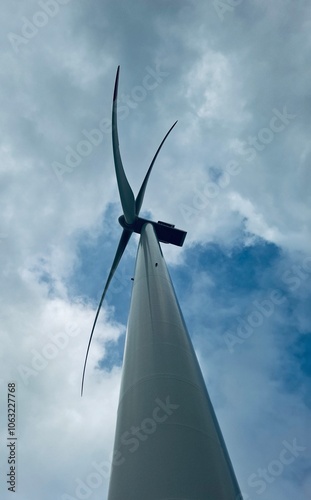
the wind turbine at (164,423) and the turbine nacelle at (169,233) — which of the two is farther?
the turbine nacelle at (169,233)

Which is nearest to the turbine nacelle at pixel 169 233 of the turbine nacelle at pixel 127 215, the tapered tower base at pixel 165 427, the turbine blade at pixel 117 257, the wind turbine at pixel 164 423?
the turbine nacelle at pixel 127 215

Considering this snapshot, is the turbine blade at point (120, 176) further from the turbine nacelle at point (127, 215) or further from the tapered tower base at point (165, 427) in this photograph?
the tapered tower base at point (165, 427)

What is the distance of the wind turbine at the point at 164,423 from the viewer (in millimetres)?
5273

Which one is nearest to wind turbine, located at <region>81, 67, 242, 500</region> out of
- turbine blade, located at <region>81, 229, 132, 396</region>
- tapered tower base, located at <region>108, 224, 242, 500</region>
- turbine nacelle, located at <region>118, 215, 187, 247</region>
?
tapered tower base, located at <region>108, 224, 242, 500</region>

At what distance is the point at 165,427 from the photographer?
20.0ft

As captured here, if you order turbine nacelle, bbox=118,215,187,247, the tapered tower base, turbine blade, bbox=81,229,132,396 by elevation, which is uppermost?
turbine nacelle, bbox=118,215,187,247

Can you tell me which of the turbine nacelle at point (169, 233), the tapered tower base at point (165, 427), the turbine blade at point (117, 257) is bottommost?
the tapered tower base at point (165, 427)

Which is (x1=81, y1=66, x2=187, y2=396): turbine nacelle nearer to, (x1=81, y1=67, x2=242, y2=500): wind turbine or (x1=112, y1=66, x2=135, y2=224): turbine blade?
(x1=112, y1=66, x2=135, y2=224): turbine blade

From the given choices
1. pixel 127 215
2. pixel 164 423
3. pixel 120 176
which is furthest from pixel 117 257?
pixel 164 423

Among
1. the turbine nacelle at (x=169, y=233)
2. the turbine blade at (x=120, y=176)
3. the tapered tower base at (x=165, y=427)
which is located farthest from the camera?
the turbine nacelle at (x=169, y=233)

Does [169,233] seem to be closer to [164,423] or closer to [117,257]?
[117,257]

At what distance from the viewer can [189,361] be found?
8148 mm

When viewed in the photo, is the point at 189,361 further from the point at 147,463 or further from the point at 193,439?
the point at 147,463

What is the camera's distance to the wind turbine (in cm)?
527
